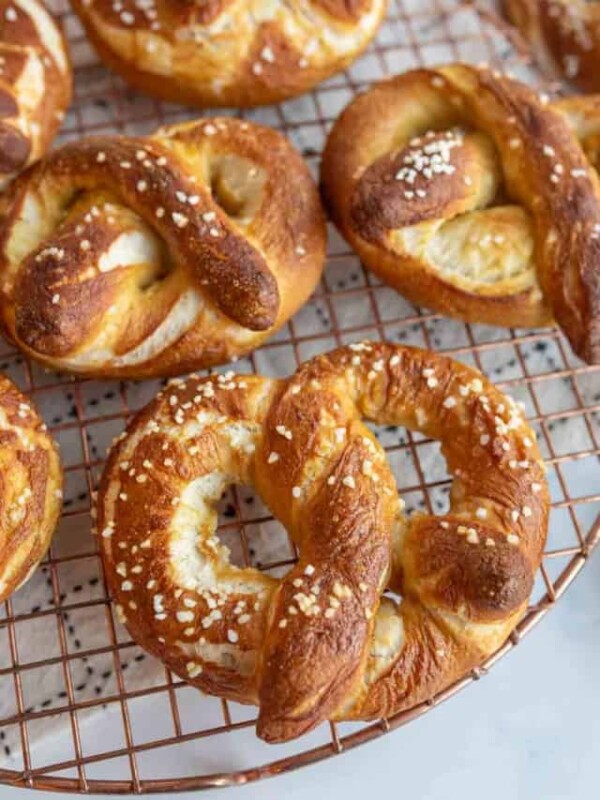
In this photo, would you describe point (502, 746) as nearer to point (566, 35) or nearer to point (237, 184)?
point (237, 184)

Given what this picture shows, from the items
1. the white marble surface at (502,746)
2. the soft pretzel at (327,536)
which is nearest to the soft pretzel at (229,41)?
the soft pretzel at (327,536)

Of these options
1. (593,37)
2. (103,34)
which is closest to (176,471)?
(103,34)

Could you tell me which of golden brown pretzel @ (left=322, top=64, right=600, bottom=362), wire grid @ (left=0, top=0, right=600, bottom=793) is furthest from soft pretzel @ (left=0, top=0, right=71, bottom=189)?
golden brown pretzel @ (left=322, top=64, right=600, bottom=362)

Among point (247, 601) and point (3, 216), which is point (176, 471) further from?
point (3, 216)

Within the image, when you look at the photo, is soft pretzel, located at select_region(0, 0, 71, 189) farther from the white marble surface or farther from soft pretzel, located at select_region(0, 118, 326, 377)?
the white marble surface

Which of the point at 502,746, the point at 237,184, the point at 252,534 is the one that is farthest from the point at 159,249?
the point at 502,746
